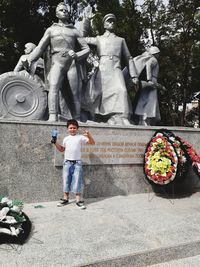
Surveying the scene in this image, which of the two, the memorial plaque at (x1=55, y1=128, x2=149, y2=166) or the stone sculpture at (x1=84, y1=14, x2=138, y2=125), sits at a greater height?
the stone sculpture at (x1=84, y1=14, x2=138, y2=125)

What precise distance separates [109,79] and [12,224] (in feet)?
14.8

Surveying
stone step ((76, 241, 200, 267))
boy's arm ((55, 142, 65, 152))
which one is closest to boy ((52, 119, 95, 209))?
boy's arm ((55, 142, 65, 152))

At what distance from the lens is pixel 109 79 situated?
7.15 metres

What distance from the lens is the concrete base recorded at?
5043 millimetres

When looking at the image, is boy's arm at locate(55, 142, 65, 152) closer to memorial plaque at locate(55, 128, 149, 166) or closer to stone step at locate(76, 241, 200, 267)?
memorial plaque at locate(55, 128, 149, 166)

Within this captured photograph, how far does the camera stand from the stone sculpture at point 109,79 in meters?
6.99

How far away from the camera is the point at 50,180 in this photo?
5246 mm

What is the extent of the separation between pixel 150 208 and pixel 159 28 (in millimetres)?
13168

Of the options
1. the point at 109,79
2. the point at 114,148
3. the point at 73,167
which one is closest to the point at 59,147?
the point at 73,167

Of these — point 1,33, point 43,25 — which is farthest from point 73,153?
point 43,25

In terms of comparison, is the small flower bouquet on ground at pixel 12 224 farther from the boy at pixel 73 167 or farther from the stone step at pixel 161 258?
the boy at pixel 73 167

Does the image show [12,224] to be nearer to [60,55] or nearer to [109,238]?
[109,238]

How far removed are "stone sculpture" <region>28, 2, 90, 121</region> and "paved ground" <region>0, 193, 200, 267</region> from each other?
7.90 ft

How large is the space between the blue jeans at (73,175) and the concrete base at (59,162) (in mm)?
542
